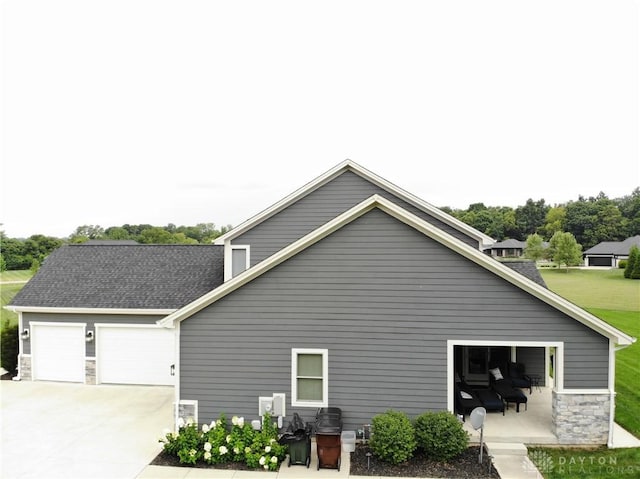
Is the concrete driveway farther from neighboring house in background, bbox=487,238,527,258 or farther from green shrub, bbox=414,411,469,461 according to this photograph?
neighboring house in background, bbox=487,238,527,258

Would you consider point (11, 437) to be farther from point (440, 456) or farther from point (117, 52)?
point (117, 52)

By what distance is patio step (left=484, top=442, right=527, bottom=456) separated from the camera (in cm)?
802

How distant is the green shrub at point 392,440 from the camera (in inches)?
299

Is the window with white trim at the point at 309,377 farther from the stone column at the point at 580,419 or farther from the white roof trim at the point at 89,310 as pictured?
the white roof trim at the point at 89,310

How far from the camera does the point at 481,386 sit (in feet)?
39.5

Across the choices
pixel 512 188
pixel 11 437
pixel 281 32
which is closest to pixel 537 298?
pixel 11 437

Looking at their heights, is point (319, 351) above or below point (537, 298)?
below

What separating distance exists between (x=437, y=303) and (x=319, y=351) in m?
2.95

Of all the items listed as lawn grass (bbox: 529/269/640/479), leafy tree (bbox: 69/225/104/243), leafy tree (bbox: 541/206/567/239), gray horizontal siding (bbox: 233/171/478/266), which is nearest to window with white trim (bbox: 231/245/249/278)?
gray horizontal siding (bbox: 233/171/478/266)

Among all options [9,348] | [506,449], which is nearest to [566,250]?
[506,449]

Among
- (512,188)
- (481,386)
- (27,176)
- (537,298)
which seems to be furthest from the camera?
(512,188)

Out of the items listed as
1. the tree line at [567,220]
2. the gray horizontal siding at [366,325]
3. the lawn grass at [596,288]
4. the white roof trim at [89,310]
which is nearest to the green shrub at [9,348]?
the white roof trim at [89,310]

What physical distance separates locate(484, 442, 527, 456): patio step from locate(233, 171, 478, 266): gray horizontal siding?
7975mm

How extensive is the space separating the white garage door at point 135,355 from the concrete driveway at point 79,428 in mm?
362
